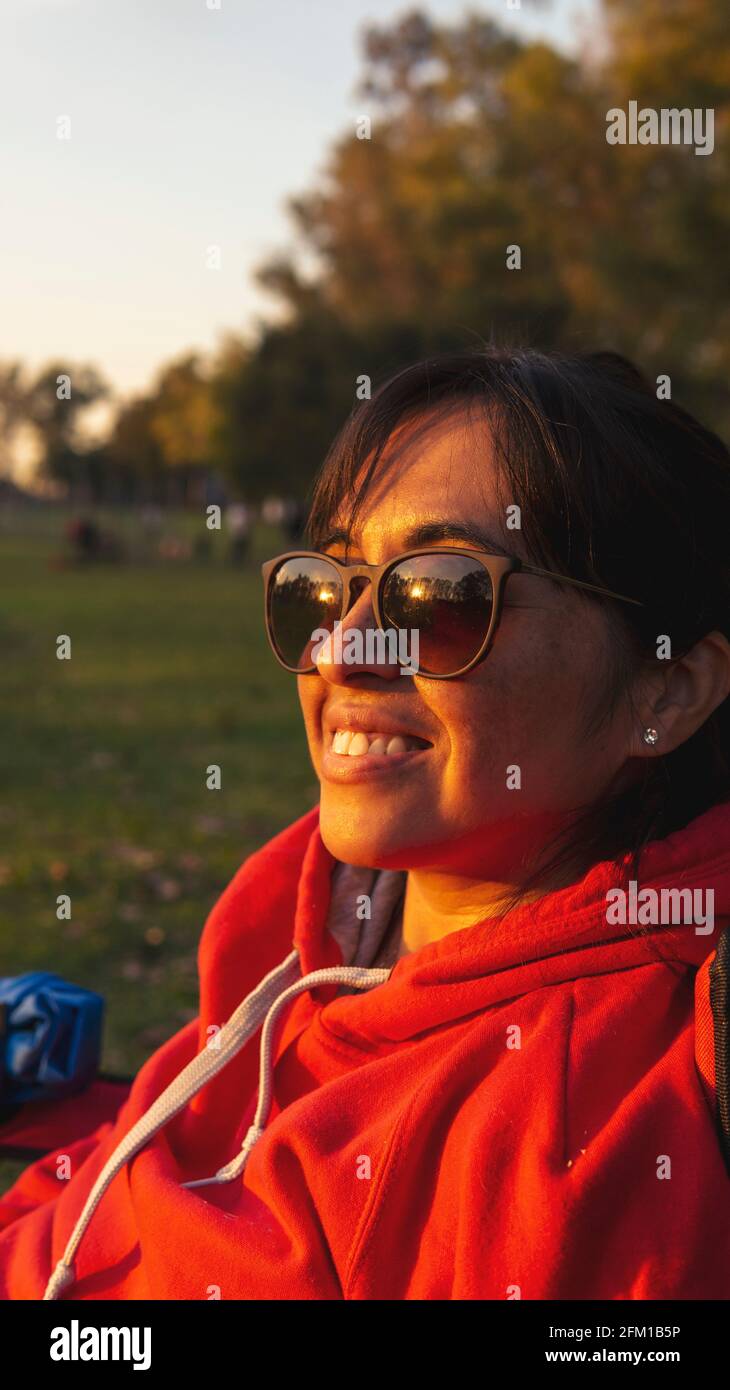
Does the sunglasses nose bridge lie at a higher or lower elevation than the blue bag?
higher

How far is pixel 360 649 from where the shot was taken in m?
2.00

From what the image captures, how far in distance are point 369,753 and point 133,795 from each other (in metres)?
6.74

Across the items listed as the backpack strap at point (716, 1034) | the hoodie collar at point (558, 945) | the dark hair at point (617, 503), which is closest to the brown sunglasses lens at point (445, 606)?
the dark hair at point (617, 503)

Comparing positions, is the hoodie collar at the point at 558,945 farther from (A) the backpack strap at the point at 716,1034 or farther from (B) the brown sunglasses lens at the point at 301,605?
(B) the brown sunglasses lens at the point at 301,605

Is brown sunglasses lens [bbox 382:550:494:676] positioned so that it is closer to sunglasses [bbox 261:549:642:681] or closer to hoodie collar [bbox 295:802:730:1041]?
sunglasses [bbox 261:549:642:681]

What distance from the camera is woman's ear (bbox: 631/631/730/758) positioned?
2014mm

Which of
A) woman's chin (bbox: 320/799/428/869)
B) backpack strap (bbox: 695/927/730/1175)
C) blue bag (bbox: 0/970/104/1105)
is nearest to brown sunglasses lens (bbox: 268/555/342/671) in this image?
woman's chin (bbox: 320/799/428/869)

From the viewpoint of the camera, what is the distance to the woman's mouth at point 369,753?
6.42 feet

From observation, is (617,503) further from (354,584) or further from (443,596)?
(354,584)

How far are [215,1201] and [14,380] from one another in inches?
4951

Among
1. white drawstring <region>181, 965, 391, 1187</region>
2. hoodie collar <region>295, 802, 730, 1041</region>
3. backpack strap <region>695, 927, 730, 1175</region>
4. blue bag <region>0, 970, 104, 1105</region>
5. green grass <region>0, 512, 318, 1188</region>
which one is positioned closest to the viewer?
backpack strap <region>695, 927, 730, 1175</region>

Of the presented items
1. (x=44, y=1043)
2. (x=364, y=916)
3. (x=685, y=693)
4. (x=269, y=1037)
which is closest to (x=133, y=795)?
(x=44, y=1043)

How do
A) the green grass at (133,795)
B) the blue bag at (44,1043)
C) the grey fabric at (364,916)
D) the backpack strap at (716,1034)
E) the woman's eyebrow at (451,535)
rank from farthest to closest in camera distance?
1. the green grass at (133,795)
2. the blue bag at (44,1043)
3. the grey fabric at (364,916)
4. the woman's eyebrow at (451,535)
5. the backpack strap at (716,1034)

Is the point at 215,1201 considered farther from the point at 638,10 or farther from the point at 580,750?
the point at 638,10
